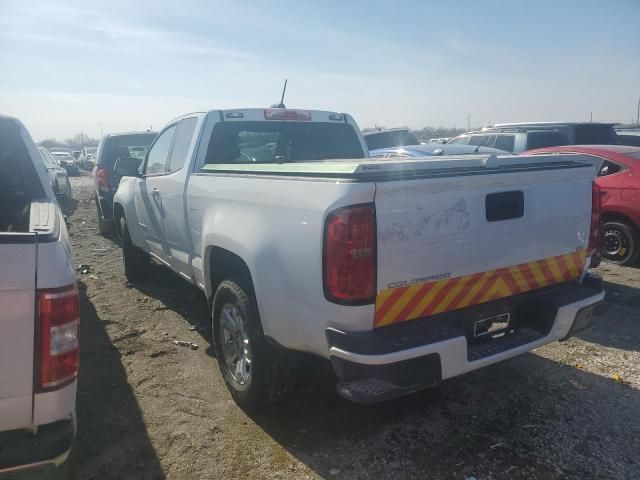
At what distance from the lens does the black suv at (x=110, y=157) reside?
945 cm

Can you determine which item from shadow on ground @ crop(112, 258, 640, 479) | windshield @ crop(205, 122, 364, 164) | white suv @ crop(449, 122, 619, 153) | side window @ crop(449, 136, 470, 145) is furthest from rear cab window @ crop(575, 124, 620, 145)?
shadow on ground @ crop(112, 258, 640, 479)

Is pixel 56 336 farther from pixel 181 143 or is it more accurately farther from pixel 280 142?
pixel 280 142

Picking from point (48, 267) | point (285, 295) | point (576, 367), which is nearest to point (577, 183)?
point (576, 367)

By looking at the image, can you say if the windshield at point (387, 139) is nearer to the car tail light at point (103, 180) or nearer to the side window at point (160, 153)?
the car tail light at point (103, 180)

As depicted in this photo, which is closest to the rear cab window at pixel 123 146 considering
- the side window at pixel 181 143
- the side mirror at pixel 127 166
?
the side mirror at pixel 127 166

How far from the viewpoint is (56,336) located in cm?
203

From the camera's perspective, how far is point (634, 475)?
2.68m

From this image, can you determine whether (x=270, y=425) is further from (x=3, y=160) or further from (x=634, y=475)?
(x=3, y=160)

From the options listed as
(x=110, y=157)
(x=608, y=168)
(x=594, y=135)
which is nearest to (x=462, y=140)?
(x=594, y=135)

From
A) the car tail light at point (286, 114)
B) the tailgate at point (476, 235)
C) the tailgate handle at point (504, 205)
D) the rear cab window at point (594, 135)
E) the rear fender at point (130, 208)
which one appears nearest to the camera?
the tailgate at point (476, 235)

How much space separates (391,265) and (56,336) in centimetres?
149

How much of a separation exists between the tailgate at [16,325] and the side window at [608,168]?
23.4 feet

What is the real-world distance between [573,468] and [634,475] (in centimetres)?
30

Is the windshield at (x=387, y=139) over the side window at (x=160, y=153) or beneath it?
over
